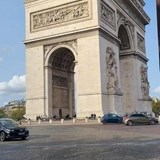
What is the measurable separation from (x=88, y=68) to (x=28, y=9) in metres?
12.0

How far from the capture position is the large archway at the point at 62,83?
4253 cm

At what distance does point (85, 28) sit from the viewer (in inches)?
1505

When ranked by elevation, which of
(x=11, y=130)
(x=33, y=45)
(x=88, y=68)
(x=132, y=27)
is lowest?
(x=11, y=130)

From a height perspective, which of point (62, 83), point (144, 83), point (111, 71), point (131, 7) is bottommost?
point (62, 83)

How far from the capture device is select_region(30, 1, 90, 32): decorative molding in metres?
39.1

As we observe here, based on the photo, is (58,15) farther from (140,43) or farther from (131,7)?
(140,43)

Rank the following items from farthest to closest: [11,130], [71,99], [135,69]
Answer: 1. [135,69]
2. [71,99]
3. [11,130]

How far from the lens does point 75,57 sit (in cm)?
3984

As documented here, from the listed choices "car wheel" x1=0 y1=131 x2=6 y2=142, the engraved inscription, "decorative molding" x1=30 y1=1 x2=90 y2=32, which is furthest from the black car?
the engraved inscription

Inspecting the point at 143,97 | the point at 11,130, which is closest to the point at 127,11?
the point at 143,97

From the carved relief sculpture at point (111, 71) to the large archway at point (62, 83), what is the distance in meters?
4.97

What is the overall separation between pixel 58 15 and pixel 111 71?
9.09 m

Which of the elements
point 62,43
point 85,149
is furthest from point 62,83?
point 85,149

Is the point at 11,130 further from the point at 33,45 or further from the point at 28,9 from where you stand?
the point at 28,9
